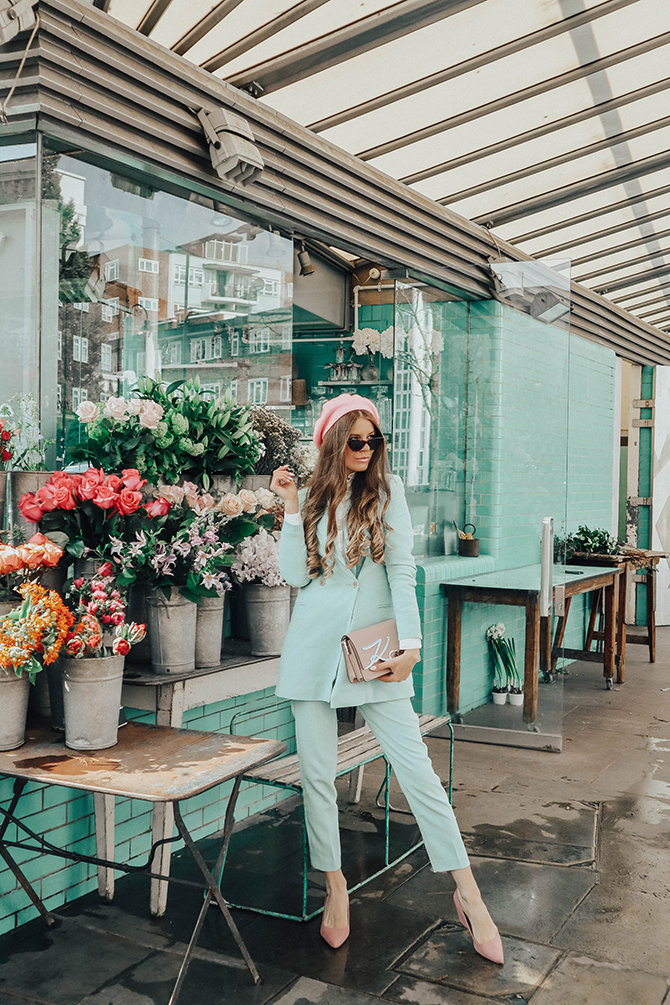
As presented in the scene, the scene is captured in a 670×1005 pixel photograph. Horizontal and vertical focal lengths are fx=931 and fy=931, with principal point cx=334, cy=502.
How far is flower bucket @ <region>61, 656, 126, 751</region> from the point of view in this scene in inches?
97.0

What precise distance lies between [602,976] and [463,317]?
13.5ft

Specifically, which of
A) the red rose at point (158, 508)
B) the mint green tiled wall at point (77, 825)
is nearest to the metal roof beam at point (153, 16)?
the red rose at point (158, 508)

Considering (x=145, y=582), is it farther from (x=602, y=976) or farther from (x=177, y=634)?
(x=602, y=976)

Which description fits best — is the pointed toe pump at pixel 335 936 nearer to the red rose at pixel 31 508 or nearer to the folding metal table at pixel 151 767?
the folding metal table at pixel 151 767

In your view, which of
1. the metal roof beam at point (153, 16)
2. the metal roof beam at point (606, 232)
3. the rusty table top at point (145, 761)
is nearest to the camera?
the rusty table top at point (145, 761)

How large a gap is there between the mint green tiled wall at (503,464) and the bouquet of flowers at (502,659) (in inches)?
1.8

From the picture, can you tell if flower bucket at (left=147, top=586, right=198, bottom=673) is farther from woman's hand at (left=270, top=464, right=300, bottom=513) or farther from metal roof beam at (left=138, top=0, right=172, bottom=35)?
metal roof beam at (left=138, top=0, right=172, bottom=35)

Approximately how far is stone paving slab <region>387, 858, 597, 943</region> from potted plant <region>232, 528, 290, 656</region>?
99cm

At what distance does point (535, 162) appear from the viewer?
17.3 ft

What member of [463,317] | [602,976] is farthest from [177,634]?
[463,317]

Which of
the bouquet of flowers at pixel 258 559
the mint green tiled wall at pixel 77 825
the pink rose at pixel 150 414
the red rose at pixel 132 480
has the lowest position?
the mint green tiled wall at pixel 77 825

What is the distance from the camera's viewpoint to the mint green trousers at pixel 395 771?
2832 mm

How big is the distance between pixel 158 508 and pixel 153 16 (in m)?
1.89

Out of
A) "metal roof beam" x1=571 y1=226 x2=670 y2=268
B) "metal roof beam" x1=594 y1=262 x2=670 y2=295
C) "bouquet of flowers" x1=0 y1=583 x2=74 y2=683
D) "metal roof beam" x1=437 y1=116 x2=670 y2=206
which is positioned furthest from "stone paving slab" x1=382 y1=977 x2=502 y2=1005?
"metal roof beam" x1=594 y1=262 x2=670 y2=295
